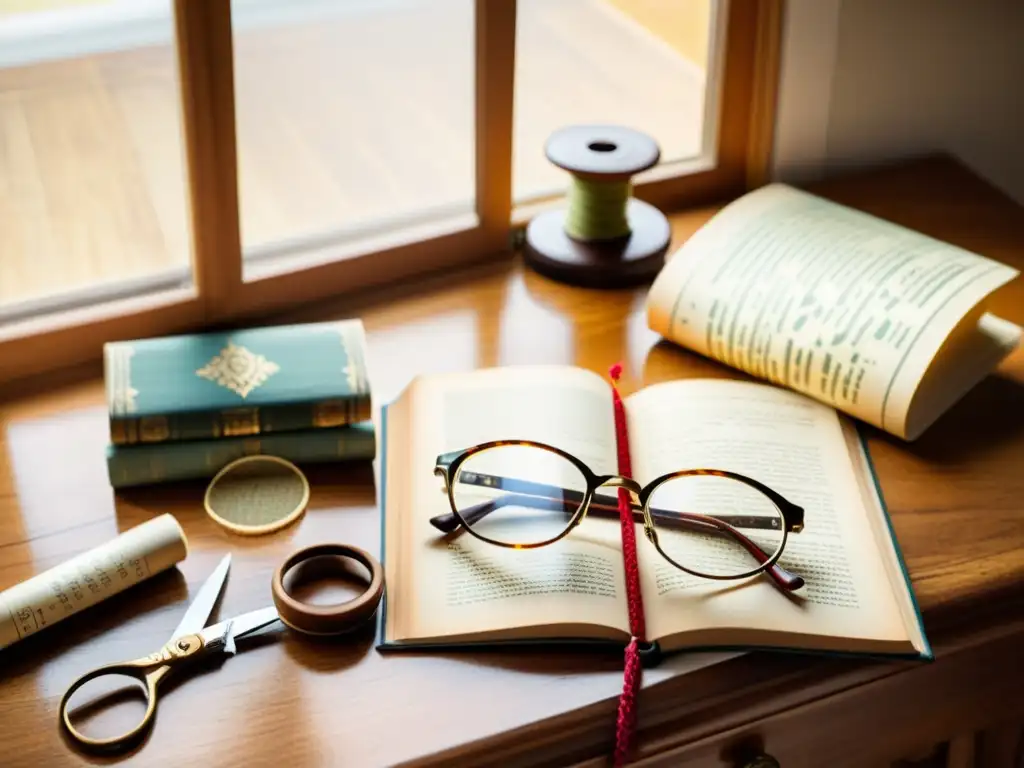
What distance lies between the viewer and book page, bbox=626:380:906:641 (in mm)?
841

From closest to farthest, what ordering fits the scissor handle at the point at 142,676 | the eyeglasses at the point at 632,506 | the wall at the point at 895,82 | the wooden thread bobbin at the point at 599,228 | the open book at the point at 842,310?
the scissor handle at the point at 142,676
the eyeglasses at the point at 632,506
the open book at the point at 842,310
the wooden thread bobbin at the point at 599,228
the wall at the point at 895,82

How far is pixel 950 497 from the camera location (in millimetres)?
969

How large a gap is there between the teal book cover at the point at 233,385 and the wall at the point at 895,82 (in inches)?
21.9

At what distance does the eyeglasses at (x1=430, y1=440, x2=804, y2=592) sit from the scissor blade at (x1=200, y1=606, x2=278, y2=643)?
0.13 meters

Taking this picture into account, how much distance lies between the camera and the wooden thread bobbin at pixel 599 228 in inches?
45.5

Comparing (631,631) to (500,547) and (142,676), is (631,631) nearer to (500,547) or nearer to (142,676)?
(500,547)

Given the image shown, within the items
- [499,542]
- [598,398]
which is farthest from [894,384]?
[499,542]

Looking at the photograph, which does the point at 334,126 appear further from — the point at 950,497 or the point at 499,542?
the point at 950,497

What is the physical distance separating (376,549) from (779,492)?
284mm

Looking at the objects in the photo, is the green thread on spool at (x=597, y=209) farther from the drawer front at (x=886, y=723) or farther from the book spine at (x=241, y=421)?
the drawer front at (x=886, y=723)

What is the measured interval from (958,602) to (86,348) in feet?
2.23

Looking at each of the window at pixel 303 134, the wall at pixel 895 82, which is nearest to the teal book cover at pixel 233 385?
the window at pixel 303 134

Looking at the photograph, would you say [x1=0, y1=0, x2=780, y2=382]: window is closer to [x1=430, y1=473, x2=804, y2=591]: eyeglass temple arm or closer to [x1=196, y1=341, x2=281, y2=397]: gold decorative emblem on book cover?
[x1=196, y1=341, x2=281, y2=397]: gold decorative emblem on book cover

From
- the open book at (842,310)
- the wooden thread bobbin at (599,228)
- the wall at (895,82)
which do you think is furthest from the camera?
the wall at (895,82)
